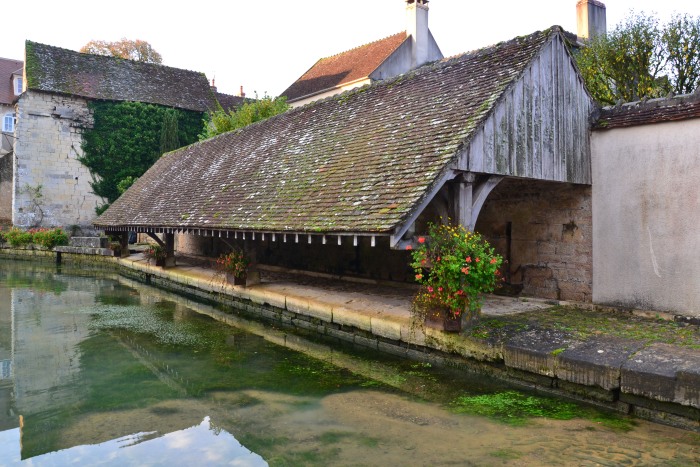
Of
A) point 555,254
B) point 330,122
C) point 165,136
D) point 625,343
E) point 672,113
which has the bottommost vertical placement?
point 625,343

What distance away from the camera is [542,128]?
6.35 metres

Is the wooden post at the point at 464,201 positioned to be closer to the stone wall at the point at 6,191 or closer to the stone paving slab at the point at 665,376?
the stone paving slab at the point at 665,376

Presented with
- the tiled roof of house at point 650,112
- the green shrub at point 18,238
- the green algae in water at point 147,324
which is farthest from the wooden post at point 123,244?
the tiled roof of house at point 650,112

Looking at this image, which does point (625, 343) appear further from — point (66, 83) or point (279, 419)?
point (66, 83)

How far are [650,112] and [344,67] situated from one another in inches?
564

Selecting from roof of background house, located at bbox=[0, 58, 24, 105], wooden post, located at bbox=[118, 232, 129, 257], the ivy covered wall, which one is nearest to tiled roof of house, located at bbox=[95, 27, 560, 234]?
wooden post, located at bbox=[118, 232, 129, 257]

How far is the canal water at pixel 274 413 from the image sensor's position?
139 inches

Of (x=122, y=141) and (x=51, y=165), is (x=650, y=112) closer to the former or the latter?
(x=122, y=141)

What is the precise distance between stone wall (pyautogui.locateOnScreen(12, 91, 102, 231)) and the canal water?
15.0 meters

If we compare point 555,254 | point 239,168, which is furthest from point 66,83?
point 555,254

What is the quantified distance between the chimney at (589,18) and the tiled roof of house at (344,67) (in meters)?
6.09

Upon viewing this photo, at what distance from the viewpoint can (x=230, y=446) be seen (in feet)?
12.3

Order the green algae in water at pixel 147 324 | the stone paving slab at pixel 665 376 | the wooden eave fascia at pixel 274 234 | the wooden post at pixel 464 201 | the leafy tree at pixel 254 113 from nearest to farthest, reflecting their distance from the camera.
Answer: the stone paving slab at pixel 665 376
the wooden post at pixel 464 201
the wooden eave fascia at pixel 274 234
the green algae in water at pixel 147 324
the leafy tree at pixel 254 113

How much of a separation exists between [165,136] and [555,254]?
18.2m
